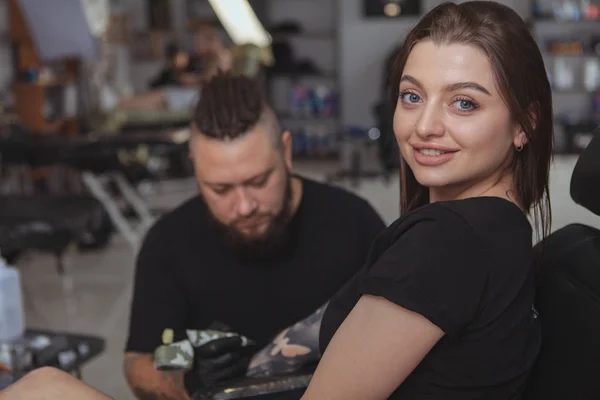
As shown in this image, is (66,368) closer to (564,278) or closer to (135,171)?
(564,278)

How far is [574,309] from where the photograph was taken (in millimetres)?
1043

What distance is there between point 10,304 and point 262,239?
0.60m

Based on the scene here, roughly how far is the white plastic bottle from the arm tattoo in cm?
67

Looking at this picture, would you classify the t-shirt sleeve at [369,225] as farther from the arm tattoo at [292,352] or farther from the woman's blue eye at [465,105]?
the woman's blue eye at [465,105]

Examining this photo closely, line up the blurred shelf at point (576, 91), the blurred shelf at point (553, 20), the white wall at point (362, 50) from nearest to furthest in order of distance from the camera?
the blurred shelf at point (553, 20) < the blurred shelf at point (576, 91) < the white wall at point (362, 50)

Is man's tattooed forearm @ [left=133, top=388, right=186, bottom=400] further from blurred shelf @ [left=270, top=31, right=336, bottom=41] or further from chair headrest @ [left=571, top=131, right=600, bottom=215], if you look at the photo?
blurred shelf @ [left=270, top=31, right=336, bottom=41]

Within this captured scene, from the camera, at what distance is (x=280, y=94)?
8.27 metres

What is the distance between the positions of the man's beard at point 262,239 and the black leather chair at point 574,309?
0.61m

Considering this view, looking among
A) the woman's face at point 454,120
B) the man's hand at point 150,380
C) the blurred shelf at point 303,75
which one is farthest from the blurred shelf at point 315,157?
the woman's face at point 454,120

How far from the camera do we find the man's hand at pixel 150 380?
140 cm

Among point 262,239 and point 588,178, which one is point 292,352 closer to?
point 262,239

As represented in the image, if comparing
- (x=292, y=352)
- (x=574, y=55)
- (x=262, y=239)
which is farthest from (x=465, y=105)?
(x=574, y=55)

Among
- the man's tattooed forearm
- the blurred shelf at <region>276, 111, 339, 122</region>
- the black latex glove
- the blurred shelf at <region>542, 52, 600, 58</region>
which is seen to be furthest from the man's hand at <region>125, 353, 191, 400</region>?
the blurred shelf at <region>276, 111, 339, 122</region>

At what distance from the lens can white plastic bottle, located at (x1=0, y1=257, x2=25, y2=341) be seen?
1.68m
